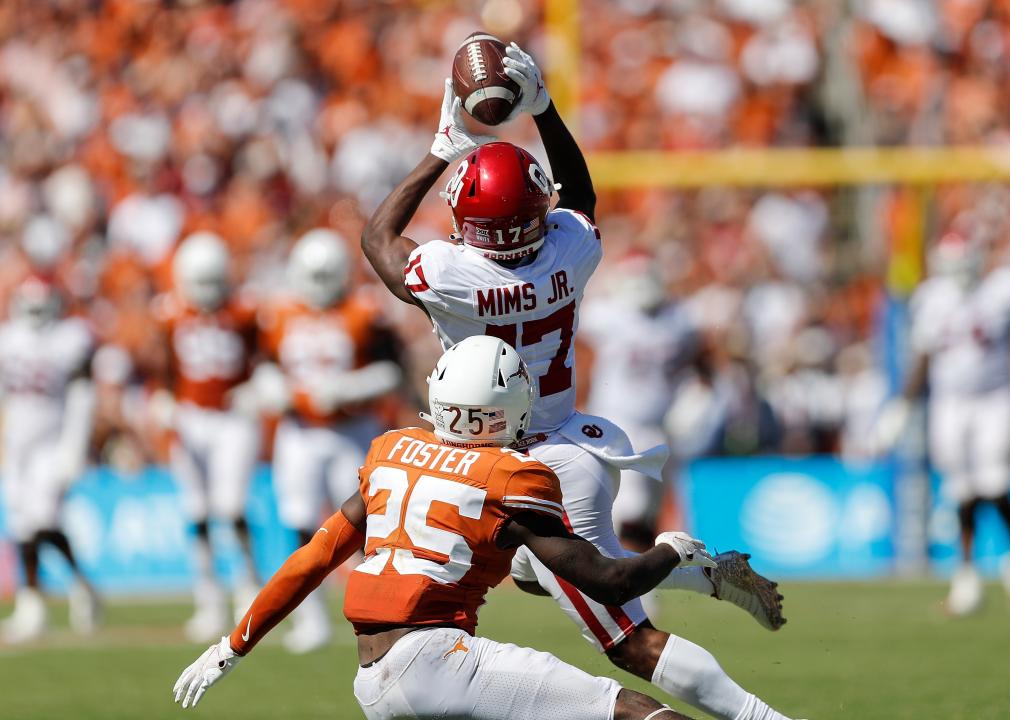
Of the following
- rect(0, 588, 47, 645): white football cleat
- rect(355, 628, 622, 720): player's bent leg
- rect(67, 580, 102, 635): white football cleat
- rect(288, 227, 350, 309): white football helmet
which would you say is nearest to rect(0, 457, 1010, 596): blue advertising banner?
rect(67, 580, 102, 635): white football cleat

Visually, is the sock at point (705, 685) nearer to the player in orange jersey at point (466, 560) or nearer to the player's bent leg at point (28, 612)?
the player in orange jersey at point (466, 560)

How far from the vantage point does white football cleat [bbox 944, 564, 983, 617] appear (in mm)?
9781

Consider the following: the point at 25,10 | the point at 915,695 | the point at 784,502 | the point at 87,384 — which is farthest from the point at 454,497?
the point at 25,10

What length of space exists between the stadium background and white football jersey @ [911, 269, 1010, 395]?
4.70 feet

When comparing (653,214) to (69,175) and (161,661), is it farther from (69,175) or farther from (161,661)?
(161,661)

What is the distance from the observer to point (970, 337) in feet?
36.0

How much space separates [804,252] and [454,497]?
34.6ft

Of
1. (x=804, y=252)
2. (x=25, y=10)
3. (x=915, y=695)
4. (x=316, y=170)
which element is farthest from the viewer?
(x=25, y=10)

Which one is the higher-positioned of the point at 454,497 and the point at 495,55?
the point at 495,55

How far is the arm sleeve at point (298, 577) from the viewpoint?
4496mm

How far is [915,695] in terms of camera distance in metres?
Result: 6.71

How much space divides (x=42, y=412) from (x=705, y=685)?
6961 millimetres

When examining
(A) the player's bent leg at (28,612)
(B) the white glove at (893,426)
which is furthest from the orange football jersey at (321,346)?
(B) the white glove at (893,426)

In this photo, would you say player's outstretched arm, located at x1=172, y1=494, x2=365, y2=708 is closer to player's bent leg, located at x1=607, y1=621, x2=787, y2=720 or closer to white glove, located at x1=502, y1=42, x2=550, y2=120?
player's bent leg, located at x1=607, y1=621, x2=787, y2=720
